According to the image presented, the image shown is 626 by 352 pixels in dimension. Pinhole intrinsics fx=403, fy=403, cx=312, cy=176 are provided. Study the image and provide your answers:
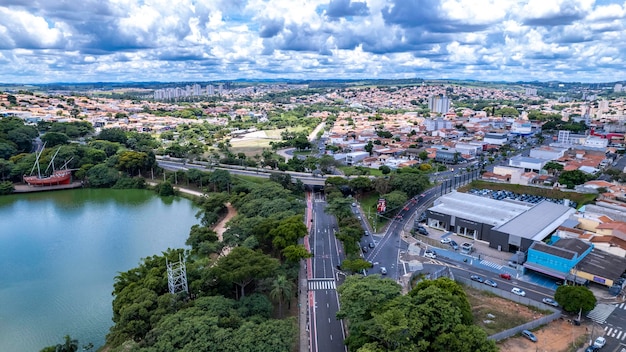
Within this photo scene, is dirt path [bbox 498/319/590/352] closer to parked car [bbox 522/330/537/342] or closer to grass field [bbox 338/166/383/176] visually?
parked car [bbox 522/330/537/342]

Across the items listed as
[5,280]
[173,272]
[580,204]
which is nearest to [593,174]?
[580,204]

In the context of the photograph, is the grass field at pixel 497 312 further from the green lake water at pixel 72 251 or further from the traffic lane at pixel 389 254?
the green lake water at pixel 72 251

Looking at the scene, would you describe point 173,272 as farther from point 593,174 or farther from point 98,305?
point 593,174

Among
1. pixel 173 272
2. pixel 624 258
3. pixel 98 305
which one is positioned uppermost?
pixel 173 272

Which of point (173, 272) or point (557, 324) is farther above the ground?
point (173, 272)

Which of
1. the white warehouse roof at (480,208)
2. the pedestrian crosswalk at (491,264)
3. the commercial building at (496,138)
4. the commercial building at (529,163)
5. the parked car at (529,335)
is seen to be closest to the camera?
the parked car at (529,335)

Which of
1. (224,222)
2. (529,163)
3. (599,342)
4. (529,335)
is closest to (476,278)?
(529,335)

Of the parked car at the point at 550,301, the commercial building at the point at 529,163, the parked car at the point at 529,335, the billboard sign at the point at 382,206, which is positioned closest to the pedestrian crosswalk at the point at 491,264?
the parked car at the point at 550,301
